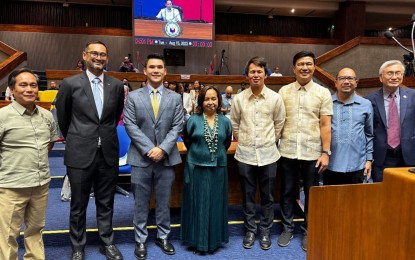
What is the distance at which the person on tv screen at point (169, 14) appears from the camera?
11031 millimetres

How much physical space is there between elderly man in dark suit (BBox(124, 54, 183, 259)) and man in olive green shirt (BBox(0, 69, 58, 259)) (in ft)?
1.92

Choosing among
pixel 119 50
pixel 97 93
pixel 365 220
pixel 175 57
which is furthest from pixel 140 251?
pixel 119 50

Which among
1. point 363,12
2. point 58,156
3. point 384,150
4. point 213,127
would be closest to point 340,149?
point 384,150

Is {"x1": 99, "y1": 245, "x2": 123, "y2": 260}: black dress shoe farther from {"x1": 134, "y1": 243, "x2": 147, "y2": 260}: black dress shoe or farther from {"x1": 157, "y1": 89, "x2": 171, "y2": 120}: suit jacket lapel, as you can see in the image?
{"x1": 157, "y1": 89, "x2": 171, "y2": 120}: suit jacket lapel

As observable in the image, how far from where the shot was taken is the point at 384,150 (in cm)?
248

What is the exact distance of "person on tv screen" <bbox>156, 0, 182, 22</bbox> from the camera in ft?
36.2

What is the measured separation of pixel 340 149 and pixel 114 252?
1755 millimetres

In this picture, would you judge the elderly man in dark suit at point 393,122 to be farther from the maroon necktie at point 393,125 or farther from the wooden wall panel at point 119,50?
the wooden wall panel at point 119,50

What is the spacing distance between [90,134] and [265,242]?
4.90ft

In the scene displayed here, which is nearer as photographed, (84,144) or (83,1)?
(84,144)

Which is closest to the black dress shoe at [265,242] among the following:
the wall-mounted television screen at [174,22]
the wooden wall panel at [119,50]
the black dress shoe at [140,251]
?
the black dress shoe at [140,251]

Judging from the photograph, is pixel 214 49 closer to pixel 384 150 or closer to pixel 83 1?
pixel 83 1

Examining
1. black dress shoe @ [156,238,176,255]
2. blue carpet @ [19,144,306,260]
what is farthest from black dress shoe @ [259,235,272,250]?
black dress shoe @ [156,238,176,255]

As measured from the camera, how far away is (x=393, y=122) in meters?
2.48
